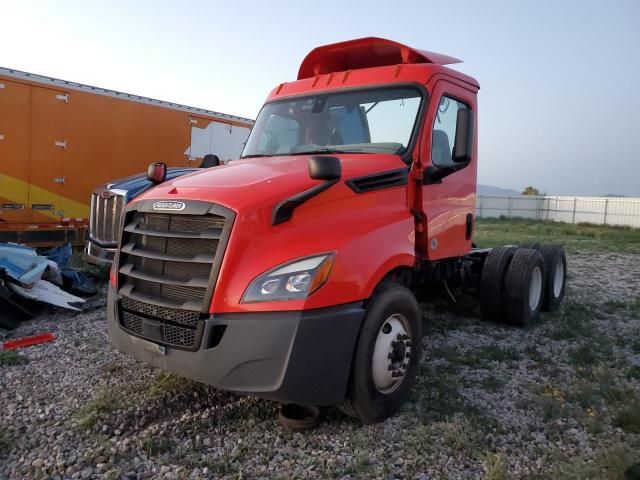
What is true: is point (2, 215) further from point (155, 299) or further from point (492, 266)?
point (492, 266)

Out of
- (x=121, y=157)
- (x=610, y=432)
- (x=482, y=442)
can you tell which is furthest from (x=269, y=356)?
(x=121, y=157)

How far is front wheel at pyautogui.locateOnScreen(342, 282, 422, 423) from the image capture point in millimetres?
3383

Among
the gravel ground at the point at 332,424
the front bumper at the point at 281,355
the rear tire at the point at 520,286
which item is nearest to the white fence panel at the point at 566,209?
the rear tire at the point at 520,286

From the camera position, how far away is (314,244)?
327 cm

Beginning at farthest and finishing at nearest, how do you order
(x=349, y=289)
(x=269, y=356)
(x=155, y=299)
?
(x=155, y=299) < (x=349, y=289) < (x=269, y=356)

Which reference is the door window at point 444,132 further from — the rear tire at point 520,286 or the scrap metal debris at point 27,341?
the scrap metal debris at point 27,341

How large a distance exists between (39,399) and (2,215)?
690 cm

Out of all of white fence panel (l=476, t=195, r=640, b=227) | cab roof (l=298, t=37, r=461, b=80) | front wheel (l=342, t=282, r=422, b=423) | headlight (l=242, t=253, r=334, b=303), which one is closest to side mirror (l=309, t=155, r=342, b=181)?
headlight (l=242, t=253, r=334, b=303)

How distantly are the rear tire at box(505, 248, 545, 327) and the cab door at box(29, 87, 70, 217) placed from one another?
8.71 meters

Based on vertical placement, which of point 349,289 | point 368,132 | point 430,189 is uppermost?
point 368,132

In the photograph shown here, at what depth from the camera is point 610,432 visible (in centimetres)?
358

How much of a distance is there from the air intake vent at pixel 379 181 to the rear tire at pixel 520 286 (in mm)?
2763

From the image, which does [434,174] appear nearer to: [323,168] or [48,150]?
[323,168]

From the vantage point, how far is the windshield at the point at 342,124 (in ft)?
14.7
